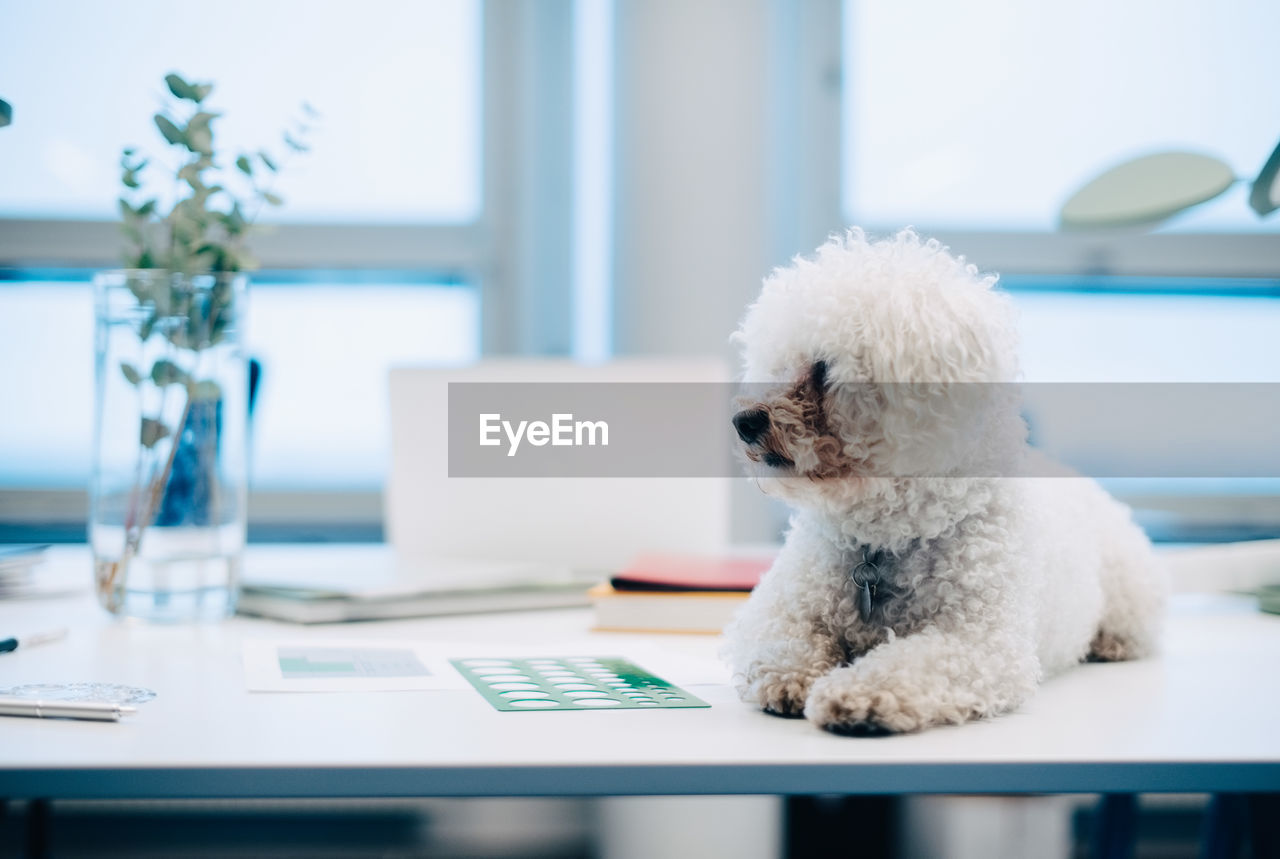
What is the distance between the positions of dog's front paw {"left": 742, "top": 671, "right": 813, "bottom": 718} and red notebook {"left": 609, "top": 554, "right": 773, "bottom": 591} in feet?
1.20

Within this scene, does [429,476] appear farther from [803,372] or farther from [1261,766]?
[1261,766]

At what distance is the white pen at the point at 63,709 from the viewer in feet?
2.62

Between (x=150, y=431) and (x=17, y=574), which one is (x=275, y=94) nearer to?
(x=17, y=574)

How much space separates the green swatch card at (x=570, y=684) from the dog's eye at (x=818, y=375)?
0.85 feet

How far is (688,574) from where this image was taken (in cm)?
126

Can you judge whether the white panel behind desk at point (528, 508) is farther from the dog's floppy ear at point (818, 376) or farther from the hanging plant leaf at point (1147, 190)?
the dog's floppy ear at point (818, 376)

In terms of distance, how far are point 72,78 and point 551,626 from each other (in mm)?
2164

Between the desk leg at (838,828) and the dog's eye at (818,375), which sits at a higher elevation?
the dog's eye at (818,375)

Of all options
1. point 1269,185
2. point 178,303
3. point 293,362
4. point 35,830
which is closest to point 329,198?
point 293,362

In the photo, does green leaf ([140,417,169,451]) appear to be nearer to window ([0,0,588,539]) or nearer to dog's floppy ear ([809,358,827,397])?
dog's floppy ear ([809,358,827,397])

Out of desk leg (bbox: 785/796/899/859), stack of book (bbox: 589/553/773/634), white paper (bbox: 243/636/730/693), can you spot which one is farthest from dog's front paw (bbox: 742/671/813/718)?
desk leg (bbox: 785/796/899/859)

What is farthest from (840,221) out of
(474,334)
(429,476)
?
(429,476)

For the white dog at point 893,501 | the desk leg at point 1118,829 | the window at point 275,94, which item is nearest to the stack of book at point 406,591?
the white dog at point 893,501

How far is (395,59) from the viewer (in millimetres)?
2729
